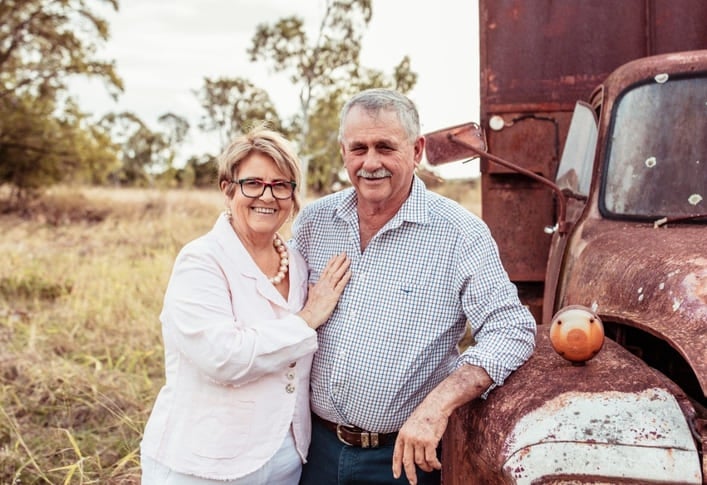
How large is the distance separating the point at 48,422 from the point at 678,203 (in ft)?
12.3

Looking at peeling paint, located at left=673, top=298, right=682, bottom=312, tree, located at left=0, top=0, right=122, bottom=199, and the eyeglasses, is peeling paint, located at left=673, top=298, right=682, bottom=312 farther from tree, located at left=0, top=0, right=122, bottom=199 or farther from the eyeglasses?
tree, located at left=0, top=0, right=122, bottom=199

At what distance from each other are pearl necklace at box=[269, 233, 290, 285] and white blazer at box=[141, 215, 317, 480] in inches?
3.4

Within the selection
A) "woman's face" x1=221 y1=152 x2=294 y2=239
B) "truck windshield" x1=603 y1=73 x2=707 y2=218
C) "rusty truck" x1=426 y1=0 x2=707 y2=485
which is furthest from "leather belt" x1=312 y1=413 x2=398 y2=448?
"truck windshield" x1=603 y1=73 x2=707 y2=218

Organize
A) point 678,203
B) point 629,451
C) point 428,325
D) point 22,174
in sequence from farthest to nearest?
point 22,174 < point 678,203 < point 428,325 < point 629,451

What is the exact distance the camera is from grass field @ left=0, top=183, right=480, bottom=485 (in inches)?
166

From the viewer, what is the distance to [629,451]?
176cm

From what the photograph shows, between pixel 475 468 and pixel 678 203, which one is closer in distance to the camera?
pixel 475 468

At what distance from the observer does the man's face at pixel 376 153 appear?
2742mm

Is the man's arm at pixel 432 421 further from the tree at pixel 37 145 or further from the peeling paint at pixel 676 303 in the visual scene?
the tree at pixel 37 145

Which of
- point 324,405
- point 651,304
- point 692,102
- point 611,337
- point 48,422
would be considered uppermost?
point 692,102

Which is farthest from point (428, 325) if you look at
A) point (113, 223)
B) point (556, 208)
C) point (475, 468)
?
point (113, 223)

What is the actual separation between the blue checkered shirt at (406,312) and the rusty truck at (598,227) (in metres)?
0.28

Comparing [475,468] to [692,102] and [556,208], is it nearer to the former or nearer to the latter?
[692,102]

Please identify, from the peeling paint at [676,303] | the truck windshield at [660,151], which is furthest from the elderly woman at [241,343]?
the truck windshield at [660,151]
